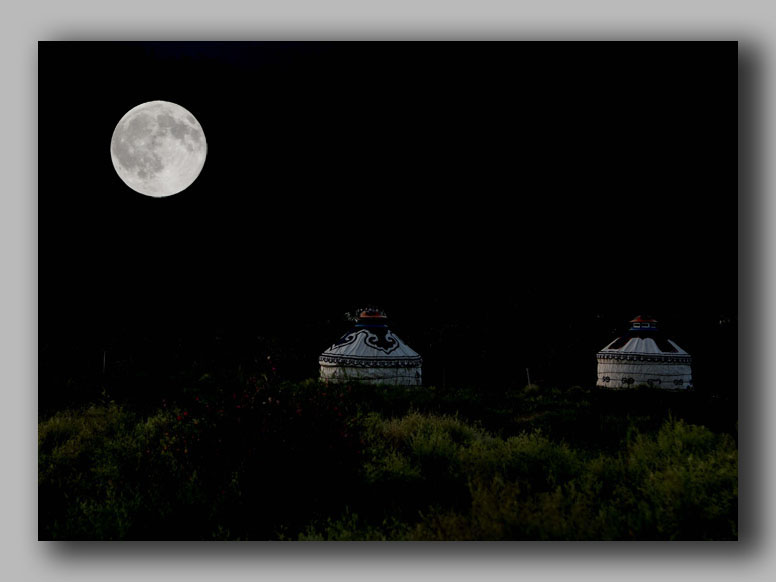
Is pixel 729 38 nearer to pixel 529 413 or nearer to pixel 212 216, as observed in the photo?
pixel 529 413

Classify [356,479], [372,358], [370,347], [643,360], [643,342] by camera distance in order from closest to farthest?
1. [356,479]
2. [372,358]
3. [370,347]
4. [643,360]
5. [643,342]

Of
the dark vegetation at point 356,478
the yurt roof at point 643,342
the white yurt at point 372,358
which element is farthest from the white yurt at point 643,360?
the dark vegetation at point 356,478

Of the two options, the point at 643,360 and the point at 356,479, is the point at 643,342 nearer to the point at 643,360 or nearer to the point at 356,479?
the point at 643,360

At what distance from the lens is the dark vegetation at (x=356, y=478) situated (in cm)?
446

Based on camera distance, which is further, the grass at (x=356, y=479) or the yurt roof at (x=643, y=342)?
the yurt roof at (x=643, y=342)

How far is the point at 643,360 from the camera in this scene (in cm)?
1098

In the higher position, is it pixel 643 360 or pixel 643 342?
pixel 643 342

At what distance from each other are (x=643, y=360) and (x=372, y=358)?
17.1ft

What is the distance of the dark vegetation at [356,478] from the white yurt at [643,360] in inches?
207

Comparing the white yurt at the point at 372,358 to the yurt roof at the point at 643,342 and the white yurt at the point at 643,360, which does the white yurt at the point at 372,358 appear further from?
the yurt roof at the point at 643,342

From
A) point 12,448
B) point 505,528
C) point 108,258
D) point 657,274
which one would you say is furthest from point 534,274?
point 12,448

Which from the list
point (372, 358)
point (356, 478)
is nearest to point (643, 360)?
point (372, 358)

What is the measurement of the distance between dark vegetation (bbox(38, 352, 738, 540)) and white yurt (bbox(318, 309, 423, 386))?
4.84 meters

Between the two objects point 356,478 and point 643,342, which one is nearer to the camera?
point 356,478
